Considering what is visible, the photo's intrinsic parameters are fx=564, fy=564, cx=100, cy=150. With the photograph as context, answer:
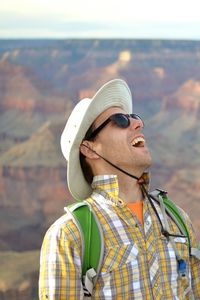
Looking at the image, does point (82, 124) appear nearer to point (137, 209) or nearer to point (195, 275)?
point (137, 209)

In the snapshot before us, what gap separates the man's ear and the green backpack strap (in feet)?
0.76

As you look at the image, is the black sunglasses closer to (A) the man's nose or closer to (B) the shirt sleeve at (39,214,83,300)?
(A) the man's nose

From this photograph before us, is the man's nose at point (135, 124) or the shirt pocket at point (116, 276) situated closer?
the shirt pocket at point (116, 276)

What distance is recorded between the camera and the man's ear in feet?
4.90

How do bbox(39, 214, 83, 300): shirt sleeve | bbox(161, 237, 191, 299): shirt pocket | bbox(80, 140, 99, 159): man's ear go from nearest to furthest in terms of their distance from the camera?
bbox(39, 214, 83, 300): shirt sleeve < bbox(161, 237, 191, 299): shirt pocket < bbox(80, 140, 99, 159): man's ear

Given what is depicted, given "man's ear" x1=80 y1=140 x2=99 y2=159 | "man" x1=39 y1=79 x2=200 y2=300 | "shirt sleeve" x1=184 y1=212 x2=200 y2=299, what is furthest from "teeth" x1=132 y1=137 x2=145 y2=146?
"shirt sleeve" x1=184 y1=212 x2=200 y2=299

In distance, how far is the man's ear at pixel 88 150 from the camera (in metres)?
1.49

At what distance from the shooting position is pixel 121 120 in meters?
1.47

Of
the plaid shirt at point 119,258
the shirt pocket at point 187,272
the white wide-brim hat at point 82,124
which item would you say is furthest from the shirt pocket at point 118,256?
the white wide-brim hat at point 82,124

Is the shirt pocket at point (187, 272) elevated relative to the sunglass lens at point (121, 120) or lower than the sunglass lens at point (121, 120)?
lower

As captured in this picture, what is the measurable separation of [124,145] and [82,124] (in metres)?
0.13

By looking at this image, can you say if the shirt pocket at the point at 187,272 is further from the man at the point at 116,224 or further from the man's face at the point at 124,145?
the man's face at the point at 124,145

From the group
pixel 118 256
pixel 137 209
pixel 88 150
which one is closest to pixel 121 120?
pixel 88 150

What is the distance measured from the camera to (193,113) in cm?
3070
